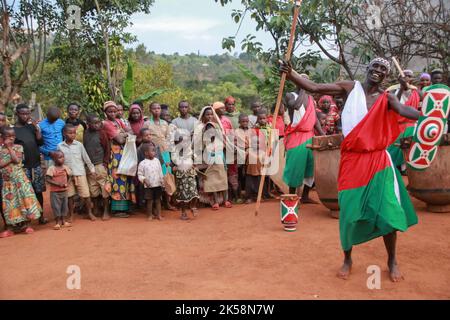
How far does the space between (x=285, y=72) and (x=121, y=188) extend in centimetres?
368

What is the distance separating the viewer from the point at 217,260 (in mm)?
4691

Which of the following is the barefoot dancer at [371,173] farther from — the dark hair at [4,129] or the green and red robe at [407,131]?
the dark hair at [4,129]

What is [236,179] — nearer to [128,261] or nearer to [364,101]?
[128,261]

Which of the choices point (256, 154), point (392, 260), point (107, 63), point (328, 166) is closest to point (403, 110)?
point (392, 260)

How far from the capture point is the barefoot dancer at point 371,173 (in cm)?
386

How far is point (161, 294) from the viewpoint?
12.4ft

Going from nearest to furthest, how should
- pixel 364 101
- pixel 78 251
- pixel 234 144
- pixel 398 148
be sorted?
pixel 364 101
pixel 78 251
pixel 398 148
pixel 234 144

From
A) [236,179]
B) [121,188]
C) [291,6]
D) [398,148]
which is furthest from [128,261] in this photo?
[291,6]

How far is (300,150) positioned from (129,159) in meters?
2.46

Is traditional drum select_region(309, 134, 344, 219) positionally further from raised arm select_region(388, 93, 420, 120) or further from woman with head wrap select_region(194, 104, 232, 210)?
raised arm select_region(388, 93, 420, 120)

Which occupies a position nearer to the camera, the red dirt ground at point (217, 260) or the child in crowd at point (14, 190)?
the red dirt ground at point (217, 260)

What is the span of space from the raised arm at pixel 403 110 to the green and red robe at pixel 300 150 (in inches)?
115

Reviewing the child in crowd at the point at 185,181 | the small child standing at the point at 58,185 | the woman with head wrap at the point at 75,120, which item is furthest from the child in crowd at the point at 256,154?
the small child standing at the point at 58,185

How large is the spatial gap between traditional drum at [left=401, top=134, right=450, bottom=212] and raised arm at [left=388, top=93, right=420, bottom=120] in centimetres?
248
